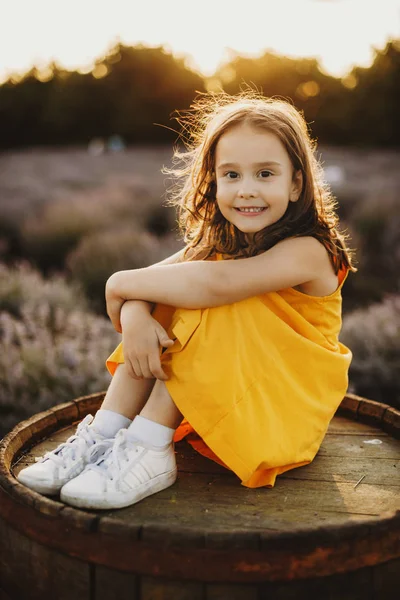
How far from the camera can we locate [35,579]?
1.45m

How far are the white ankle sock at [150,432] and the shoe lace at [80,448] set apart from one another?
0.28ft

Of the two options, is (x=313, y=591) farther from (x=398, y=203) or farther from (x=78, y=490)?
(x=398, y=203)

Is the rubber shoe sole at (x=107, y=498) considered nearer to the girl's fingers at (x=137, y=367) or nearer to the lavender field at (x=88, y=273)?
the girl's fingers at (x=137, y=367)

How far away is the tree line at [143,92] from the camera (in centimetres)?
2448

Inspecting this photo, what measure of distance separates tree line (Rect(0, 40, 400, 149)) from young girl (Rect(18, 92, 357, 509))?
23.1m

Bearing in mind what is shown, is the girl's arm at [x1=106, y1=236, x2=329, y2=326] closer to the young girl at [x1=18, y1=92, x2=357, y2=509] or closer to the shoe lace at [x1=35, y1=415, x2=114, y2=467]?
the young girl at [x1=18, y1=92, x2=357, y2=509]

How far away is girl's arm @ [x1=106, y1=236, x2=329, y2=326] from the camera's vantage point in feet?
5.61

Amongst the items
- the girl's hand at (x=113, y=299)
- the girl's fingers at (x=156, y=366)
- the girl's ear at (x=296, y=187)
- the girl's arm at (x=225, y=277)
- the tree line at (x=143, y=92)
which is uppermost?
the tree line at (x=143, y=92)

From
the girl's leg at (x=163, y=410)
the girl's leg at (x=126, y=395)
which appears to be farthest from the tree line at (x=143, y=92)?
the girl's leg at (x=163, y=410)

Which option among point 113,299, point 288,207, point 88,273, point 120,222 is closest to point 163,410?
point 113,299

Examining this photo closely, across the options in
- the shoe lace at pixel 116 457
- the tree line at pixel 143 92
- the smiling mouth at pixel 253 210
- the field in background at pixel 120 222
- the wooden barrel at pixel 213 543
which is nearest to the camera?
the wooden barrel at pixel 213 543

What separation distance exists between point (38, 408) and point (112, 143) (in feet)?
78.4

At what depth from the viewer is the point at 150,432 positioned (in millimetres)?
1714

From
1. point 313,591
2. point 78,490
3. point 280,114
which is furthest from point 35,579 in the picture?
point 280,114
